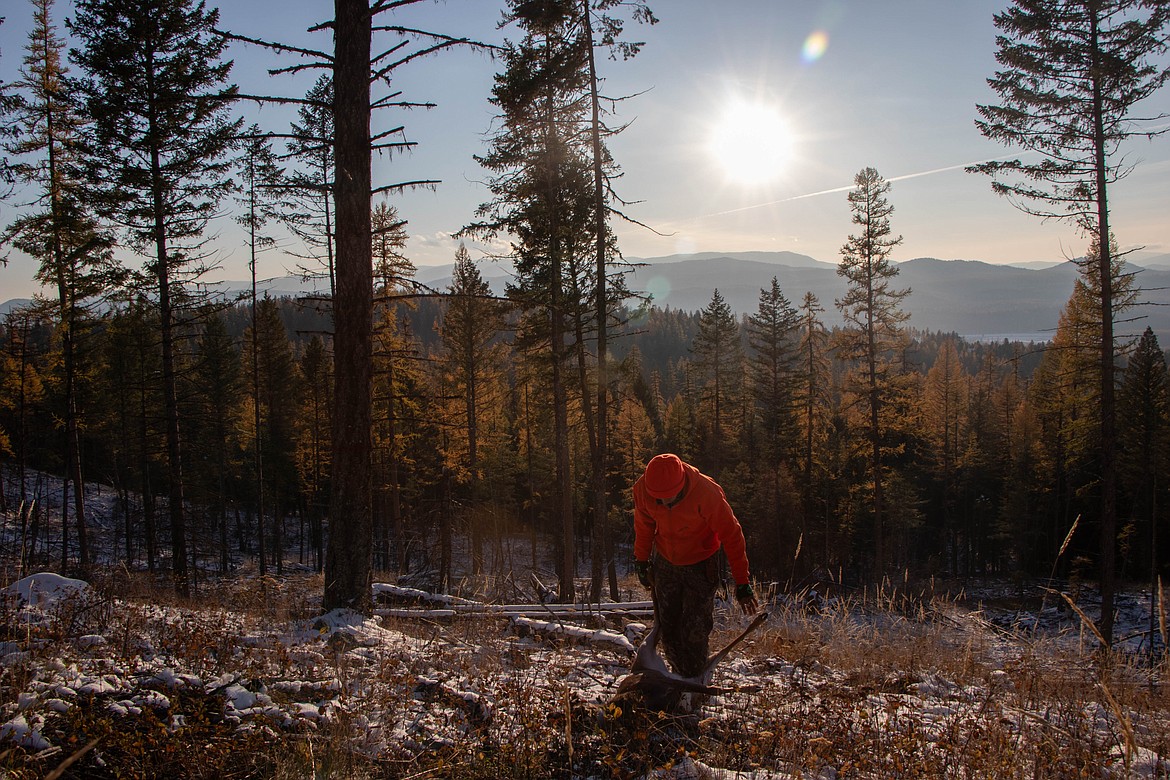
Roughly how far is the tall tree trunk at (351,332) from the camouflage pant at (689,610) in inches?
152

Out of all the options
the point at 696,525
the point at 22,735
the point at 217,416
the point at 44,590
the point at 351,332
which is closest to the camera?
the point at 22,735

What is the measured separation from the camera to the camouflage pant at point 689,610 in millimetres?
4797

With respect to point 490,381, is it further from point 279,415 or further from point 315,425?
point 279,415

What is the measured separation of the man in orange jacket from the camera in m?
4.69

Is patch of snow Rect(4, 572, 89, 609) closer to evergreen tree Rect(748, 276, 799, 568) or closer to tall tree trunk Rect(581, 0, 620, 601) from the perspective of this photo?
tall tree trunk Rect(581, 0, 620, 601)

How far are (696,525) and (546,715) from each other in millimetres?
1796

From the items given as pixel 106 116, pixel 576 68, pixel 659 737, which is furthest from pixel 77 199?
pixel 659 737

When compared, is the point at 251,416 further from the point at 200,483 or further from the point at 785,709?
the point at 785,709

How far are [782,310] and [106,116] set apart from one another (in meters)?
26.8

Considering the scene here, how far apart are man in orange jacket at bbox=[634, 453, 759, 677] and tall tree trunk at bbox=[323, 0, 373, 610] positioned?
3.76m

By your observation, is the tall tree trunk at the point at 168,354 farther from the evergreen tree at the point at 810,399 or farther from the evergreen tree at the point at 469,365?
the evergreen tree at the point at 810,399

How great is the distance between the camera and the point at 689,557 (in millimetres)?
4793

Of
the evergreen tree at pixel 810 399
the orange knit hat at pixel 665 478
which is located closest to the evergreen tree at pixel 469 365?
the evergreen tree at pixel 810 399

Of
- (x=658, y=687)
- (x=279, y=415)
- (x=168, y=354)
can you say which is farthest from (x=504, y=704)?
(x=279, y=415)
